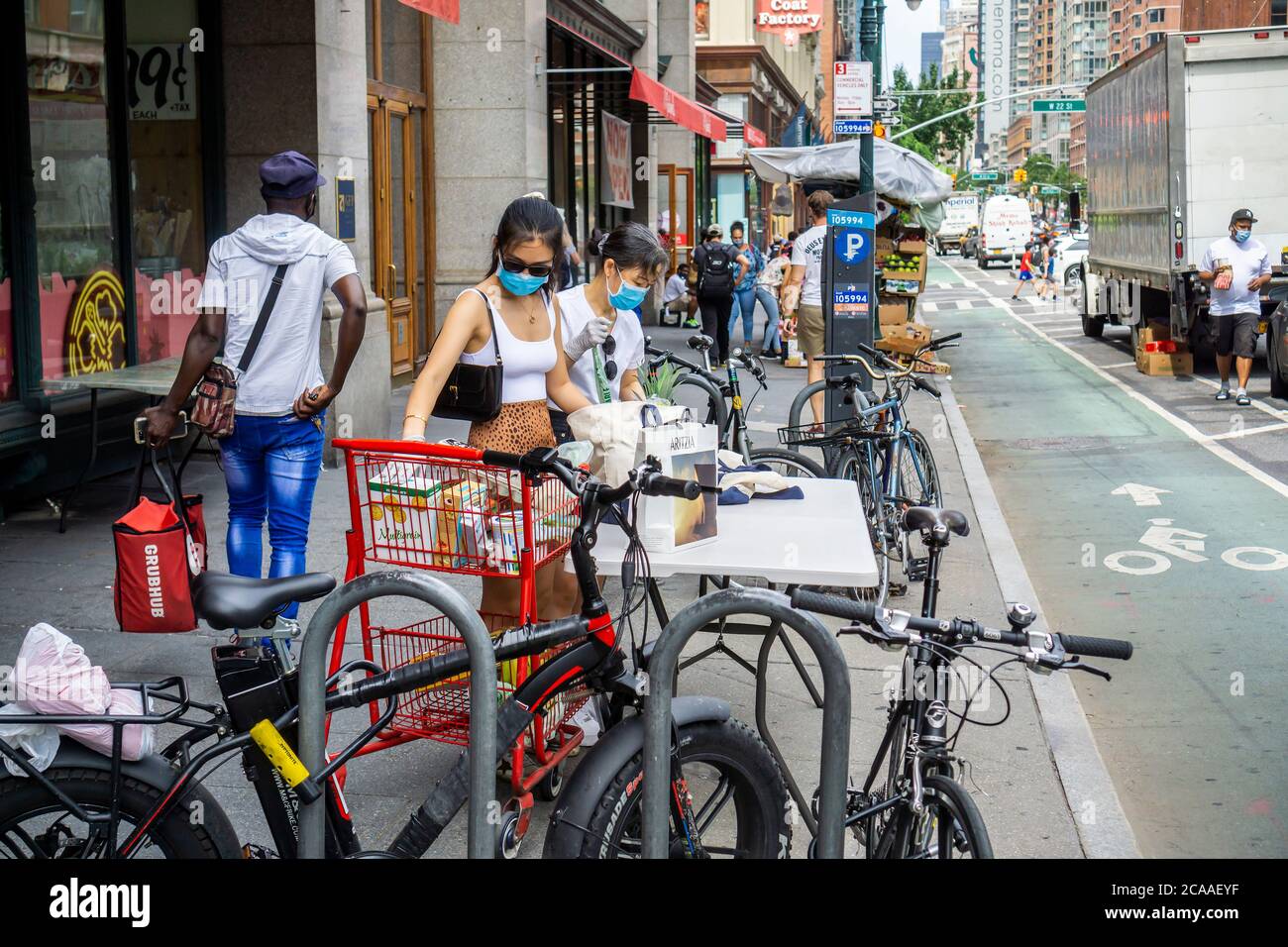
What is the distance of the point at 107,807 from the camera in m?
3.16

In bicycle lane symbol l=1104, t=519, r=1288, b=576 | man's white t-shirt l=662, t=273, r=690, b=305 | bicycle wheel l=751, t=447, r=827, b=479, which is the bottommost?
bicycle lane symbol l=1104, t=519, r=1288, b=576

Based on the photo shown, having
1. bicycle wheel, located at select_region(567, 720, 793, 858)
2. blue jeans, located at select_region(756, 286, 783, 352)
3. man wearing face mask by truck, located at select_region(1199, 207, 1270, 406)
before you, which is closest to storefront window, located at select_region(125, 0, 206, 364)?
bicycle wheel, located at select_region(567, 720, 793, 858)

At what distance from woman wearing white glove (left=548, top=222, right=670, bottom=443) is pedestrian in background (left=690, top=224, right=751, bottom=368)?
13.6 m

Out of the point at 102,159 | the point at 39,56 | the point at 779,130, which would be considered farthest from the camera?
the point at 779,130

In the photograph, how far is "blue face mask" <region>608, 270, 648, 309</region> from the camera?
5.82 metres

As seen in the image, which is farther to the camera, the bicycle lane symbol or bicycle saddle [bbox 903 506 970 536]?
the bicycle lane symbol

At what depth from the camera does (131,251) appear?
1059 centimetres

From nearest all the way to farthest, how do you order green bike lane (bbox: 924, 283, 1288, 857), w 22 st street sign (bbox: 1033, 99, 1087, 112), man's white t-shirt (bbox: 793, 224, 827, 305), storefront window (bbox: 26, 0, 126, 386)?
green bike lane (bbox: 924, 283, 1288, 857) < storefront window (bbox: 26, 0, 126, 386) < man's white t-shirt (bbox: 793, 224, 827, 305) < w 22 st street sign (bbox: 1033, 99, 1087, 112)

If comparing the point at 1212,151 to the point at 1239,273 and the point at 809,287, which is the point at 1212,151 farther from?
the point at 809,287

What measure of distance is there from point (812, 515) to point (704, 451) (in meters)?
0.77

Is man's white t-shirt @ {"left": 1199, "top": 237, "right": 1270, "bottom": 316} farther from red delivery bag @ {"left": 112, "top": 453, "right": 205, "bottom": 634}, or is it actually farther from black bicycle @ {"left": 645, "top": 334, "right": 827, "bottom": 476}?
red delivery bag @ {"left": 112, "top": 453, "right": 205, "bottom": 634}

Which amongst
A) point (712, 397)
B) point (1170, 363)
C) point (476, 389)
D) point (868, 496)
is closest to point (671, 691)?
point (476, 389)
